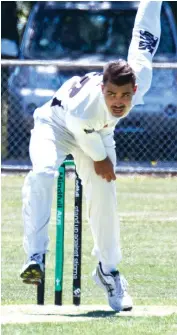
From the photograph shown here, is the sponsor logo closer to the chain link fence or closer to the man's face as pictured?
the man's face

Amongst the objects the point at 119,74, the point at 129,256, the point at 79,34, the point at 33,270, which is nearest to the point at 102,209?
the point at 33,270

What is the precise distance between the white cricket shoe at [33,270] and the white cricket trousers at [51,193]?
0.09 metres

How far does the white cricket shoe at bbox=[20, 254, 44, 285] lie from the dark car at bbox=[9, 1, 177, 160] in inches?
320

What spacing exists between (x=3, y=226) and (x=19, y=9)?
1055 cm

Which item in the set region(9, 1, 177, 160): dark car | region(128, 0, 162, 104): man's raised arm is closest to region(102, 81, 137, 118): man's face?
region(128, 0, 162, 104): man's raised arm

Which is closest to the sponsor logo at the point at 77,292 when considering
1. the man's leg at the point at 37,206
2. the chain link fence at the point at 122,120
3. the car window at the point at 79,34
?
the man's leg at the point at 37,206

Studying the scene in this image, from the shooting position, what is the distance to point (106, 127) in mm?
8680

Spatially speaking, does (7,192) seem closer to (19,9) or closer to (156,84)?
(156,84)

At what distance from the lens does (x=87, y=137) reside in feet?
28.2

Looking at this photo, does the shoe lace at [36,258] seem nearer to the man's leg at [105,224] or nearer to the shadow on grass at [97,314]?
the shadow on grass at [97,314]

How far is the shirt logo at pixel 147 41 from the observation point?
340 inches

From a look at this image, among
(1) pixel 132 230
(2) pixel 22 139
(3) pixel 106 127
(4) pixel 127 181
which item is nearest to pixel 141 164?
(4) pixel 127 181

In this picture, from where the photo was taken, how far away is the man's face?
8.32m

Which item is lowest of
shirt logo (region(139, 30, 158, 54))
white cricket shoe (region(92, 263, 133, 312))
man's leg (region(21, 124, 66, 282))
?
white cricket shoe (region(92, 263, 133, 312))
